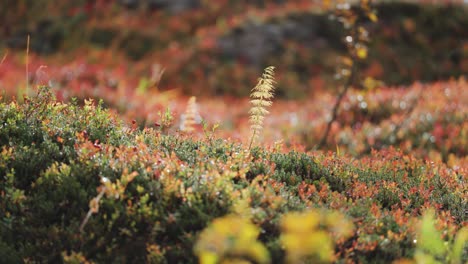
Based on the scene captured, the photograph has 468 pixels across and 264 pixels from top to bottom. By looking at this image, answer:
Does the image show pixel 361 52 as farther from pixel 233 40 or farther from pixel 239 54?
pixel 233 40

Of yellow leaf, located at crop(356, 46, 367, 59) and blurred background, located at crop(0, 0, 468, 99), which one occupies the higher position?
blurred background, located at crop(0, 0, 468, 99)

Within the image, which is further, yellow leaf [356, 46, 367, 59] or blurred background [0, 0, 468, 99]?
blurred background [0, 0, 468, 99]

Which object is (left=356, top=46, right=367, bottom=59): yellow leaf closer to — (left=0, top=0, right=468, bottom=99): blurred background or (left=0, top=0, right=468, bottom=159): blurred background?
(left=0, top=0, right=468, bottom=159): blurred background

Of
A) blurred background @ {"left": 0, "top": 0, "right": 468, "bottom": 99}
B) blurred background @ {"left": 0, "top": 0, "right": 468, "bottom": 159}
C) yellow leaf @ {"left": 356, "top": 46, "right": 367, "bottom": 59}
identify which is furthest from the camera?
blurred background @ {"left": 0, "top": 0, "right": 468, "bottom": 99}

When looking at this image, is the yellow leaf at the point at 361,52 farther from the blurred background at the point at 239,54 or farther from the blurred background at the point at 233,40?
the blurred background at the point at 233,40

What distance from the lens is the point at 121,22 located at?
21.1m

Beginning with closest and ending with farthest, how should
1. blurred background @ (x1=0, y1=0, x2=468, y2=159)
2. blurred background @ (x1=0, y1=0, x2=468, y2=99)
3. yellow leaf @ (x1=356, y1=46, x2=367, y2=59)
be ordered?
yellow leaf @ (x1=356, y1=46, x2=367, y2=59)
blurred background @ (x1=0, y1=0, x2=468, y2=159)
blurred background @ (x1=0, y1=0, x2=468, y2=99)

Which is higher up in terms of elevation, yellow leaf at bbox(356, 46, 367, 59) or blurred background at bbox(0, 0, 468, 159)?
blurred background at bbox(0, 0, 468, 159)

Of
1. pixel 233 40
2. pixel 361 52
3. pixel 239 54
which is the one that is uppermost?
pixel 233 40

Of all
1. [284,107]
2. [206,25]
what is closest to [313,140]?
[284,107]

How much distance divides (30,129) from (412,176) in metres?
3.78

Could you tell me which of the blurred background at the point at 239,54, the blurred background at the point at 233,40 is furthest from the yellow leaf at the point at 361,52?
the blurred background at the point at 233,40

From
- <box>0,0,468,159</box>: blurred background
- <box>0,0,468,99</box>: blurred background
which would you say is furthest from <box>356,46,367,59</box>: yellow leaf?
<box>0,0,468,99</box>: blurred background

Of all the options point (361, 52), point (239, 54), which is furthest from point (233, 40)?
point (361, 52)
